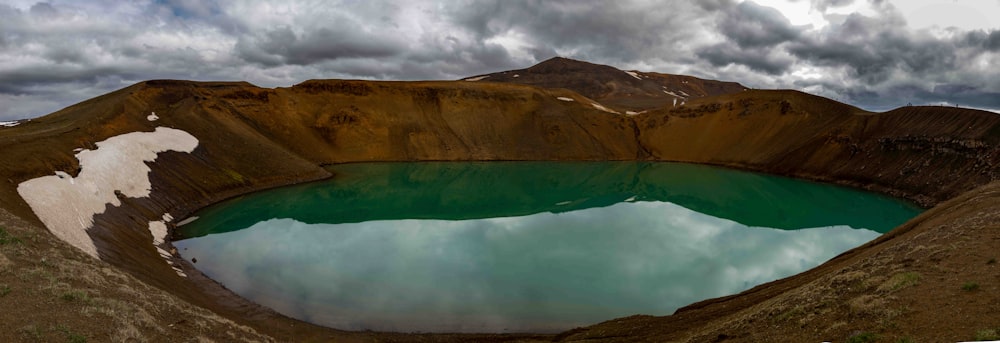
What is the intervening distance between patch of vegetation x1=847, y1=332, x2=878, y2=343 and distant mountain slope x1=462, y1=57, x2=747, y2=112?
13030 centimetres

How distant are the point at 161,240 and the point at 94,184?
571cm

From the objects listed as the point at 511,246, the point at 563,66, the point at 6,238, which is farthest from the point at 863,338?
the point at 563,66

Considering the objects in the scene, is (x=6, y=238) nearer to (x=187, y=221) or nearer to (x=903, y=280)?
(x=903, y=280)

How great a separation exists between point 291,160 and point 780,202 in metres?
46.0

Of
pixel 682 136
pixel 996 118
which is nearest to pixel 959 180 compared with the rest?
pixel 996 118

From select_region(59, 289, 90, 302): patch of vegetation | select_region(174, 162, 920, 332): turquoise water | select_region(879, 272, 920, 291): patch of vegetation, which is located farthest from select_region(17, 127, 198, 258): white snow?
select_region(879, 272, 920, 291): patch of vegetation

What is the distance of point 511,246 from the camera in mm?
24406

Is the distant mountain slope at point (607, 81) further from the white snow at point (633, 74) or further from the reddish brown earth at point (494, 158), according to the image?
the reddish brown earth at point (494, 158)

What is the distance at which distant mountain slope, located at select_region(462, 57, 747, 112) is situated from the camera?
147 meters

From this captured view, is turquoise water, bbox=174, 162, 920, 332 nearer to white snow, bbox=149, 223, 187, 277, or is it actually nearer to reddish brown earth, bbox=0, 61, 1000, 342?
white snow, bbox=149, 223, 187, 277

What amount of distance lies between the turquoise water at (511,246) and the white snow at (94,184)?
4417 mm

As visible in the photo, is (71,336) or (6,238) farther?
(6,238)

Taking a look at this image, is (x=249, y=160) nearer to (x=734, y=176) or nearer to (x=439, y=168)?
(x=439, y=168)

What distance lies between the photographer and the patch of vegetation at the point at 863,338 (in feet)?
20.7
